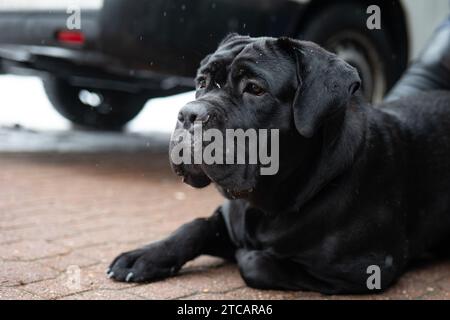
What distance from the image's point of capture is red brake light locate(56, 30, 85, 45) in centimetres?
434

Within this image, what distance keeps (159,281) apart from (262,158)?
2.22 feet

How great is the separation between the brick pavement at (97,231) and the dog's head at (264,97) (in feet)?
1.57

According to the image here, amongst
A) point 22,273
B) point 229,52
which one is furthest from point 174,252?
point 229,52

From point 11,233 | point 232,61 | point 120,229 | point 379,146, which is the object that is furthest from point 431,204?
point 11,233

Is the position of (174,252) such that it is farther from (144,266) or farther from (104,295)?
(104,295)

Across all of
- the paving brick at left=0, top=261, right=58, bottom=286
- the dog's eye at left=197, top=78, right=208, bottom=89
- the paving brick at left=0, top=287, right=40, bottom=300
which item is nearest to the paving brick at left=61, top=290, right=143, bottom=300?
the paving brick at left=0, top=287, right=40, bottom=300

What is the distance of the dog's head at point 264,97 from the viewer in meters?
2.41

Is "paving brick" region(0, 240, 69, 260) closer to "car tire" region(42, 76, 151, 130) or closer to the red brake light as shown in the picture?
the red brake light

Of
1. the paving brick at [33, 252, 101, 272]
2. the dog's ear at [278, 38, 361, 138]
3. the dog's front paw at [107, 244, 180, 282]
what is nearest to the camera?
the dog's ear at [278, 38, 361, 138]

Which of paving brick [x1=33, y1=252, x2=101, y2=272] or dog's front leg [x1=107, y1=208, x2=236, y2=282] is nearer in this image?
dog's front leg [x1=107, y1=208, x2=236, y2=282]

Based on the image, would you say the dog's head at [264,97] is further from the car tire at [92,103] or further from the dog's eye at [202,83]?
the car tire at [92,103]

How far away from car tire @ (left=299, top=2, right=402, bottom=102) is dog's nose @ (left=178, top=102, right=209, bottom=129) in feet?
8.90

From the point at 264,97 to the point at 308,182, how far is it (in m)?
0.39

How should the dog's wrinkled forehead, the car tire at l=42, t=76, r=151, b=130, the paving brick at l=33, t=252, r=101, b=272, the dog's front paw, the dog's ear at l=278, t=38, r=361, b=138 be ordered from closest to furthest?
1. the dog's ear at l=278, t=38, r=361, b=138
2. the dog's wrinkled forehead
3. the dog's front paw
4. the paving brick at l=33, t=252, r=101, b=272
5. the car tire at l=42, t=76, r=151, b=130
